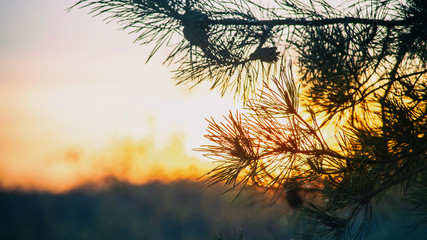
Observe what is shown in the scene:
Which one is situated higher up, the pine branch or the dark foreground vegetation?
the pine branch

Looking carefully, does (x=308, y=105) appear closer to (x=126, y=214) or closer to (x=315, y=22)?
(x=315, y=22)

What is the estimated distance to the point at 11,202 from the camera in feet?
9.88

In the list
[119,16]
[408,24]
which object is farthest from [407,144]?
[119,16]

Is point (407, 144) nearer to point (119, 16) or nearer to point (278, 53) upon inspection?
point (278, 53)

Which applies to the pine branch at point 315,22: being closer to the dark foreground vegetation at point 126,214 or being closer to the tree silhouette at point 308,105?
the tree silhouette at point 308,105

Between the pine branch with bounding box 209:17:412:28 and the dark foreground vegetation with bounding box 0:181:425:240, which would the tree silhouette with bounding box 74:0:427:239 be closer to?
the pine branch with bounding box 209:17:412:28

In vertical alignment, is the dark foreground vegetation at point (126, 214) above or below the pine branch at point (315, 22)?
below

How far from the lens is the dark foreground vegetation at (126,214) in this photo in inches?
125

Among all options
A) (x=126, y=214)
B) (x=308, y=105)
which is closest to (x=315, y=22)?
(x=308, y=105)

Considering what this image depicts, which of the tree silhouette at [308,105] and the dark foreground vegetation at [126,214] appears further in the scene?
the dark foreground vegetation at [126,214]

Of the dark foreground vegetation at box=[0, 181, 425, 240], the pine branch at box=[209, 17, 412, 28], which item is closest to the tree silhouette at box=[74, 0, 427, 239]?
the pine branch at box=[209, 17, 412, 28]

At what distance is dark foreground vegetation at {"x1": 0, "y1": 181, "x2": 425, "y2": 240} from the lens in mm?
3164

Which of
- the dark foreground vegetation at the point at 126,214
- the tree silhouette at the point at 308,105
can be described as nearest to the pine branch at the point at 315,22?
the tree silhouette at the point at 308,105

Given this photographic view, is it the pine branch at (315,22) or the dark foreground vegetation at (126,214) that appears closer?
the pine branch at (315,22)
